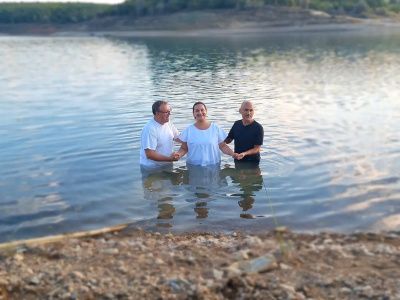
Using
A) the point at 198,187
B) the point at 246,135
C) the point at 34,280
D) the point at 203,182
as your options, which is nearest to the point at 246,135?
the point at 246,135

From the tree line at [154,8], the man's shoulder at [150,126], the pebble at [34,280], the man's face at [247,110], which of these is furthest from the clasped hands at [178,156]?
the tree line at [154,8]

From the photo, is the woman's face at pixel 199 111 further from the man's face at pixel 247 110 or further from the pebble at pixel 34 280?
the pebble at pixel 34 280

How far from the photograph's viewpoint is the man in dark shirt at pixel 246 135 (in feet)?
37.7

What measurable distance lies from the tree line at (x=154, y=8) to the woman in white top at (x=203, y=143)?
100118mm

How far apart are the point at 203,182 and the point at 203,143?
2.87 ft

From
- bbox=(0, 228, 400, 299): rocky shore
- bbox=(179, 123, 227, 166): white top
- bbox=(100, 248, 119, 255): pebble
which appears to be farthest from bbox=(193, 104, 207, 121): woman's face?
bbox=(100, 248, 119, 255): pebble

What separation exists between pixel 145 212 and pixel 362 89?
1866 cm

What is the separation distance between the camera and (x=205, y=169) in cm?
1206

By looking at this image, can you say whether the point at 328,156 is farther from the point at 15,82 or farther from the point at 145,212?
the point at 15,82

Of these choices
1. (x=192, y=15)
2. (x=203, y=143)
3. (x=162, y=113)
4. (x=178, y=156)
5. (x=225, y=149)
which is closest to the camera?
(x=162, y=113)

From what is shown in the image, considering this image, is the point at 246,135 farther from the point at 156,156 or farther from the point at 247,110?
the point at 156,156

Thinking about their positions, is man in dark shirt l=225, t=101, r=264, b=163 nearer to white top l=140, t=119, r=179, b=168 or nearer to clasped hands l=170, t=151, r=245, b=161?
clasped hands l=170, t=151, r=245, b=161

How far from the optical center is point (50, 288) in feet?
19.7

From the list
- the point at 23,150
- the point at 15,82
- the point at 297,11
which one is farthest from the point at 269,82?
the point at 297,11
